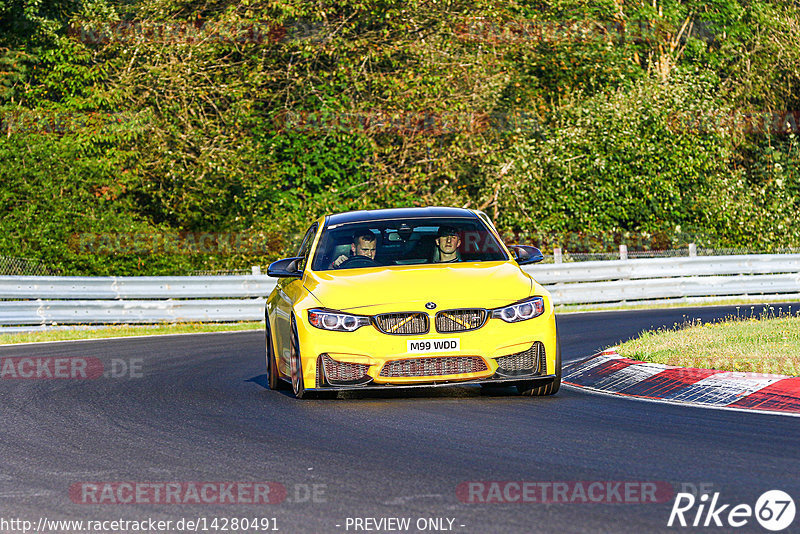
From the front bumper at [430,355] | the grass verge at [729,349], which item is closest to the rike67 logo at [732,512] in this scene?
A: the front bumper at [430,355]

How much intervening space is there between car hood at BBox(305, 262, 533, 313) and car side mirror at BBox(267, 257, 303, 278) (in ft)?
1.76

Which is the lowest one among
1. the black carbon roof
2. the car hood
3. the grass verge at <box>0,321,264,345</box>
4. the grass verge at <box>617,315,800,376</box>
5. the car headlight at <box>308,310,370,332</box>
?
the grass verge at <box>0,321,264,345</box>

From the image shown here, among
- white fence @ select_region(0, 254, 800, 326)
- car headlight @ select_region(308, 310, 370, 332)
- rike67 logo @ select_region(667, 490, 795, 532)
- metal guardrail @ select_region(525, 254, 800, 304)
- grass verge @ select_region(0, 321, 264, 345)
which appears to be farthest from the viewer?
metal guardrail @ select_region(525, 254, 800, 304)

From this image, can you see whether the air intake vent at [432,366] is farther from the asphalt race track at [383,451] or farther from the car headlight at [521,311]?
the car headlight at [521,311]

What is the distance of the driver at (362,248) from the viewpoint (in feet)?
36.8

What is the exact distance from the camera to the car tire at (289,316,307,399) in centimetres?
1027

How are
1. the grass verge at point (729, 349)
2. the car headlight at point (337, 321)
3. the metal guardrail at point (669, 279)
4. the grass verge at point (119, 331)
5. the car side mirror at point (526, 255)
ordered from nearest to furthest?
the car headlight at point (337, 321) → the grass verge at point (729, 349) → the car side mirror at point (526, 255) → the grass verge at point (119, 331) → the metal guardrail at point (669, 279)

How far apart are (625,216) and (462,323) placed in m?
23.5

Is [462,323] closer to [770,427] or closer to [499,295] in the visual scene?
[499,295]

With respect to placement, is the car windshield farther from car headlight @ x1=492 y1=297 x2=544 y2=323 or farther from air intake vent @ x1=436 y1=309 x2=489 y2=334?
air intake vent @ x1=436 y1=309 x2=489 y2=334

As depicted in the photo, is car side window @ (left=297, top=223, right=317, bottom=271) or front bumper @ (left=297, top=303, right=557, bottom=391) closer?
front bumper @ (left=297, top=303, right=557, bottom=391)

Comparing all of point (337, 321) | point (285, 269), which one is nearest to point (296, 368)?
point (337, 321)

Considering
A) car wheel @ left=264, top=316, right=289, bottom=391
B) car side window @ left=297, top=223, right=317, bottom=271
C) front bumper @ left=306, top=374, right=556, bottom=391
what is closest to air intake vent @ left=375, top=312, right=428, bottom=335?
front bumper @ left=306, top=374, right=556, bottom=391

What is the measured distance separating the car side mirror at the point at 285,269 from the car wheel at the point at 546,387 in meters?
2.26
